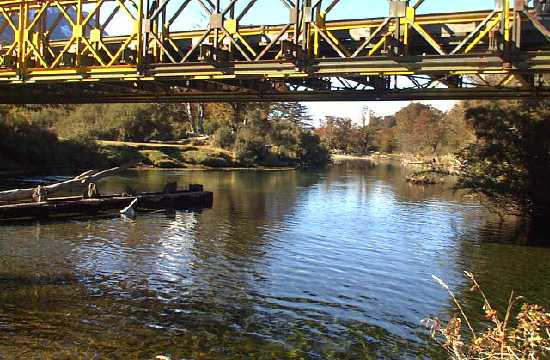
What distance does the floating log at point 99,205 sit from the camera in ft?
72.7

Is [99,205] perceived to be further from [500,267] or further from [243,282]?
[500,267]

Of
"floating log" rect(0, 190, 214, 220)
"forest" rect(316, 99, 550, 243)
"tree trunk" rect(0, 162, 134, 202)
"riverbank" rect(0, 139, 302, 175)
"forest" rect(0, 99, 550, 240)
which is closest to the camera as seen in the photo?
"floating log" rect(0, 190, 214, 220)

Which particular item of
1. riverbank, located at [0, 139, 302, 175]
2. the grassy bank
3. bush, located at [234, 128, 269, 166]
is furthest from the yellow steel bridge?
bush, located at [234, 128, 269, 166]

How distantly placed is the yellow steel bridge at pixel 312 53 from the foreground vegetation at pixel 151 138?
29133mm

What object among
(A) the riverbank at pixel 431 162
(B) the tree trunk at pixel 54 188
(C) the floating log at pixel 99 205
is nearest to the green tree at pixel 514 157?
(A) the riverbank at pixel 431 162

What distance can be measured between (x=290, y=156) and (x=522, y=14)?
238 ft

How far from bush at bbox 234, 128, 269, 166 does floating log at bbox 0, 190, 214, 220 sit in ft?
143

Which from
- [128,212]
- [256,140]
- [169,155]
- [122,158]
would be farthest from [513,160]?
[256,140]

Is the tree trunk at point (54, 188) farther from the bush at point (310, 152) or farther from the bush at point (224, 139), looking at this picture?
the bush at point (310, 152)

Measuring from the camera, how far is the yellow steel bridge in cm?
1374

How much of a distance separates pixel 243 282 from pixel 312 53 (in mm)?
7198

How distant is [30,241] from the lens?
18.1 metres

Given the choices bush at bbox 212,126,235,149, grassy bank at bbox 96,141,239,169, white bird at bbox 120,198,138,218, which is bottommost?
white bird at bbox 120,198,138,218

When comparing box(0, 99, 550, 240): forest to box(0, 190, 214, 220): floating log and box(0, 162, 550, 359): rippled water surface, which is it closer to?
box(0, 162, 550, 359): rippled water surface
